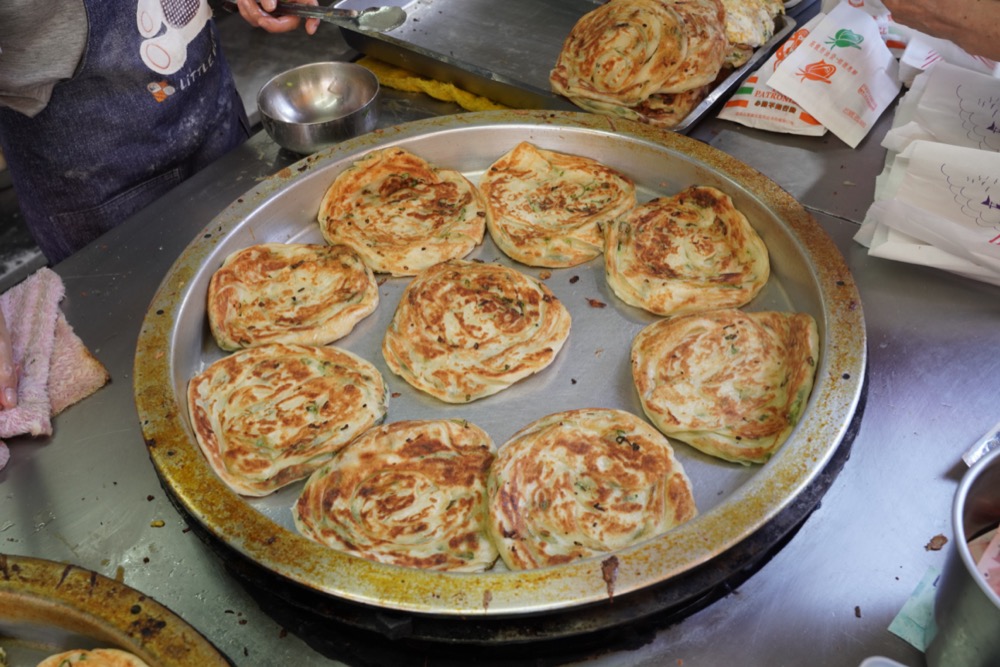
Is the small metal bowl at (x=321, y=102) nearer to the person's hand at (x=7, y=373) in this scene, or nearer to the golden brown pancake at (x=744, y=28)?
the person's hand at (x=7, y=373)

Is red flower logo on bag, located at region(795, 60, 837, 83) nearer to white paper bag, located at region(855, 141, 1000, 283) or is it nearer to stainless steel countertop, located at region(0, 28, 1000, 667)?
stainless steel countertop, located at region(0, 28, 1000, 667)

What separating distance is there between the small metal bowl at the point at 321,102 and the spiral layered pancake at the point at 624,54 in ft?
2.83

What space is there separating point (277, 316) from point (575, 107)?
163 cm

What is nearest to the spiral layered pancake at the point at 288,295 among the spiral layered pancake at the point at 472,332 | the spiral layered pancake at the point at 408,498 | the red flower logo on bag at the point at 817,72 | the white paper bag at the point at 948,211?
the spiral layered pancake at the point at 472,332

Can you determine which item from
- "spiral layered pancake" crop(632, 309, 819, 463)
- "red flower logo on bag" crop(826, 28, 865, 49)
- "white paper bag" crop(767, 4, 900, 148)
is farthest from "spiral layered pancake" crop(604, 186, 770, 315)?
"red flower logo on bag" crop(826, 28, 865, 49)

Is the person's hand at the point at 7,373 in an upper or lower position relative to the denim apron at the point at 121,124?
lower

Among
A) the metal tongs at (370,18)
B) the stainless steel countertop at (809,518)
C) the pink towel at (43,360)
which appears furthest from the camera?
the metal tongs at (370,18)

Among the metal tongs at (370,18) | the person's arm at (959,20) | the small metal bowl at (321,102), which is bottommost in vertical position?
the small metal bowl at (321,102)

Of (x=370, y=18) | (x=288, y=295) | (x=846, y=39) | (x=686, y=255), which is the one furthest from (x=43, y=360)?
(x=846, y=39)

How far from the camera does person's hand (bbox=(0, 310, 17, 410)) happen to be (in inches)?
102

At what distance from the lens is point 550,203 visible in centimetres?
319

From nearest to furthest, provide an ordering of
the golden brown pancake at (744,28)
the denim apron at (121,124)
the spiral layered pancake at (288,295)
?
1. the spiral layered pancake at (288,295)
2. the denim apron at (121,124)
3. the golden brown pancake at (744,28)

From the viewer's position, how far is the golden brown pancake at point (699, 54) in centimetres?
339

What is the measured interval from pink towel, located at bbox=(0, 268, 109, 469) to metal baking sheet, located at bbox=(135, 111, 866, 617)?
377 millimetres
